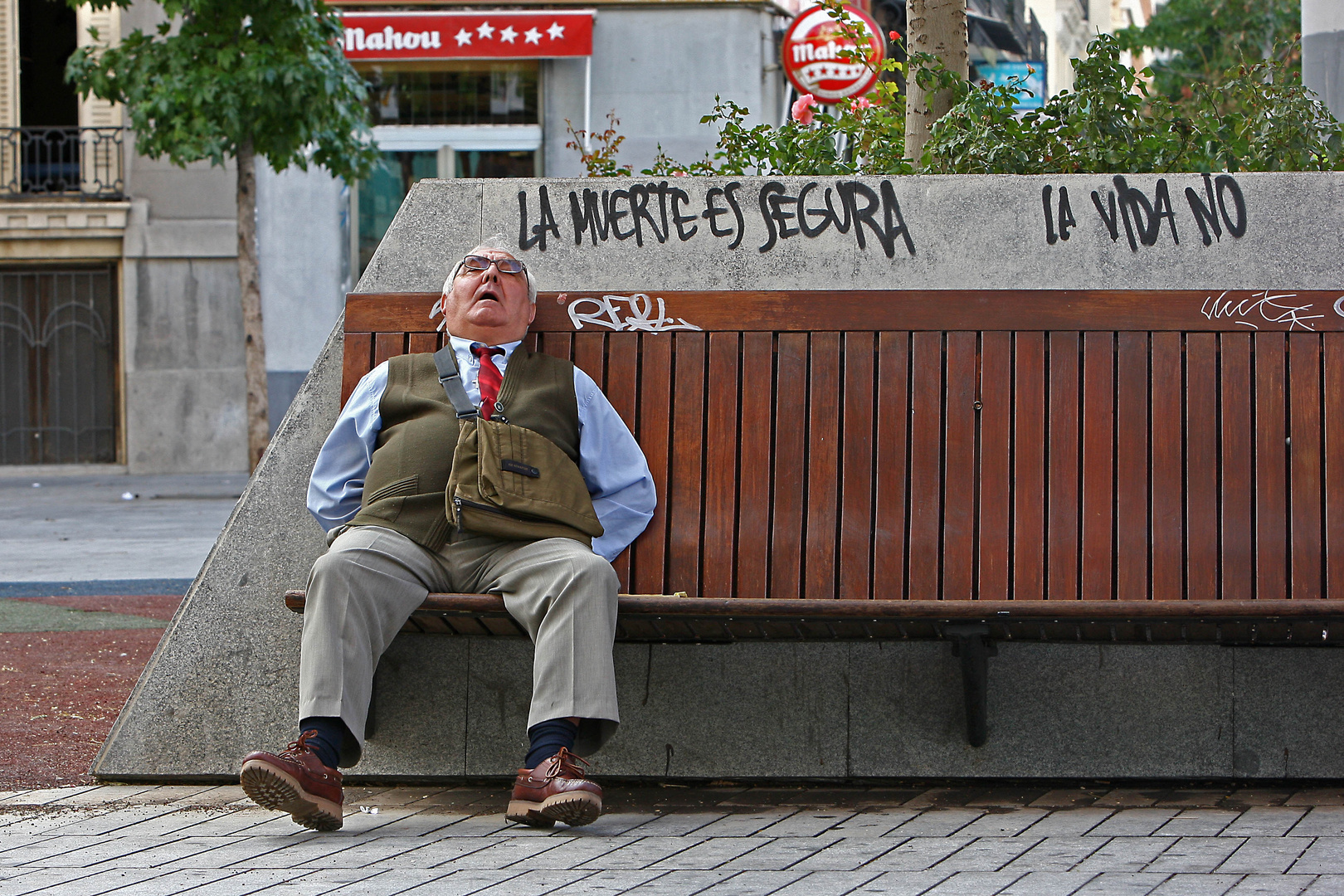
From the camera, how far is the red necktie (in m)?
3.90

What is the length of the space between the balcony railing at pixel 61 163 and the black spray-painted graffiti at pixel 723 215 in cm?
1523

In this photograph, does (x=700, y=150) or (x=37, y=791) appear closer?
(x=37, y=791)

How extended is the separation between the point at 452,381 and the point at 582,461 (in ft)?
1.26

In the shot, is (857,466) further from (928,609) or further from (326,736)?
(326,736)

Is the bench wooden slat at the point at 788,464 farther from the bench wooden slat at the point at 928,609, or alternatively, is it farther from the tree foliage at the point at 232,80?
the tree foliage at the point at 232,80

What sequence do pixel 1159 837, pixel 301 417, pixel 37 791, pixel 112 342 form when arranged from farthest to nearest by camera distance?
pixel 112 342 → pixel 301 417 → pixel 37 791 → pixel 1159 837

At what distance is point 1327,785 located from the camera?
157 inches

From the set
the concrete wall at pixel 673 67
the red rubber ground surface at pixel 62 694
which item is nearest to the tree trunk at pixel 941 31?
the red rubber ground surface at pixel 62 694

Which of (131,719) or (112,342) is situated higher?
(112,342)

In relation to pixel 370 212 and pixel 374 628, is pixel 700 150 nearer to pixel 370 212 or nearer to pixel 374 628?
pixel 370 212

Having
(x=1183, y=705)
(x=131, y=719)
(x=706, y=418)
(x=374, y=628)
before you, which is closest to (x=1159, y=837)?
(x=1183, y=705)

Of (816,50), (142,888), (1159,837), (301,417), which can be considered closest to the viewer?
(142,888)

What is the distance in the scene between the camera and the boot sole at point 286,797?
3311 millimetres

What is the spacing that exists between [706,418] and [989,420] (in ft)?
2.42
